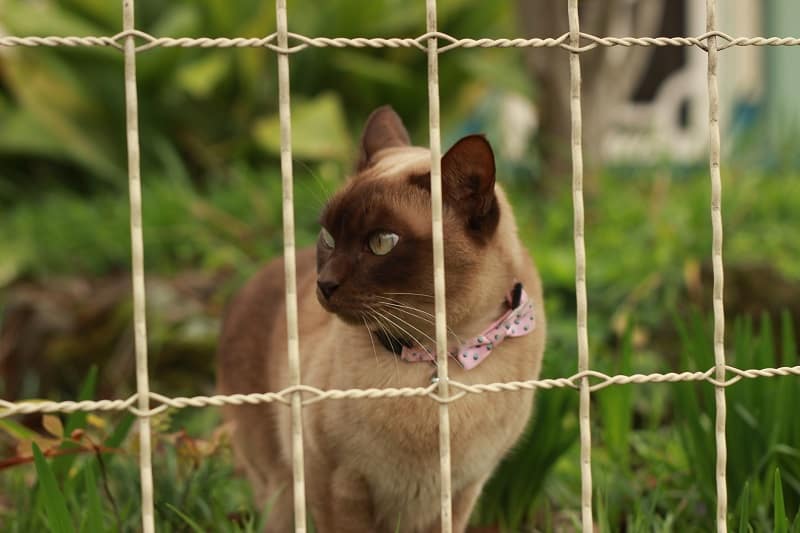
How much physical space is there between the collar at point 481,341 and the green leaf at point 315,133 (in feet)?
8.23

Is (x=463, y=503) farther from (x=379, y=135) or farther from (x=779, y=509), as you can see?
(x=379, y=135)

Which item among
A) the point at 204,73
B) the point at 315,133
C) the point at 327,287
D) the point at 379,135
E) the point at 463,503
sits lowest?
the point at 463,503

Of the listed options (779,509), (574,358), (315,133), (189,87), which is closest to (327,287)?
(779,509)

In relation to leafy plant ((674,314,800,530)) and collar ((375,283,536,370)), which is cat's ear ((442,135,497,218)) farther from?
leafy plant ((674,314,800,530))

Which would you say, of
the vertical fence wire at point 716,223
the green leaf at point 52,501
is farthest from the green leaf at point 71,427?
the vertical fence wire at point 716,223

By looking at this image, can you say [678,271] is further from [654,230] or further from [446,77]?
[446,77]

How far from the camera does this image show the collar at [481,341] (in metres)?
1.61

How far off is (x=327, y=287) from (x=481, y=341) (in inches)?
11.3

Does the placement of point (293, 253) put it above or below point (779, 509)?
above

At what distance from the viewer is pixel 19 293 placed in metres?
3.60

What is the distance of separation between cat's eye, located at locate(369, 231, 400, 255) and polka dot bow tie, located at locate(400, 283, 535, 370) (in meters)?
0.17

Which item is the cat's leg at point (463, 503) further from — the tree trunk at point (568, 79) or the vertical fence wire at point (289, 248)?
the tree trunk at point (568, 79)

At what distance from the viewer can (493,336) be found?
164 centimetres

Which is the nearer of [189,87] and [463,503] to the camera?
[463,503]
